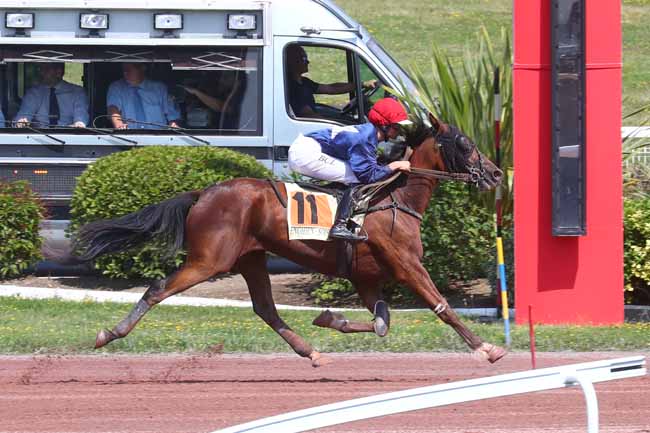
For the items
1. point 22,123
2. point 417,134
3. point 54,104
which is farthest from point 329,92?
point 417,134

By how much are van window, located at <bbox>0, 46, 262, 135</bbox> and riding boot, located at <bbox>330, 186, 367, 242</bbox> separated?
4.54 meters

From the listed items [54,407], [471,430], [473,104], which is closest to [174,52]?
[473,104]

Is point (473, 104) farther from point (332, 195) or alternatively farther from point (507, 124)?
point (332, 195)

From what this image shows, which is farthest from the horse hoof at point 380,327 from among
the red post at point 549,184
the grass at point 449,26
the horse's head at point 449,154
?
the grass at point 449,26

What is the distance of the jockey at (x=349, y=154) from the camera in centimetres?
752

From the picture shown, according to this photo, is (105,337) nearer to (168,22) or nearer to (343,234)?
(343,234)

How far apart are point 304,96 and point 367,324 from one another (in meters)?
4.70

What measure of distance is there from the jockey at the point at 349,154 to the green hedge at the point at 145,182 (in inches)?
145

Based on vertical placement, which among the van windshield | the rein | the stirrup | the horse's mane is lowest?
the stirrup

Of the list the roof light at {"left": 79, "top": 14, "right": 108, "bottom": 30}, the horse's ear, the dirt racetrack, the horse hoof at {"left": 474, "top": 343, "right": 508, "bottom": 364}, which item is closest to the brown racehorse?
the horse's ear

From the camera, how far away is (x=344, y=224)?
7.46 metres

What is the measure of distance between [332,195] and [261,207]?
50 centimetres

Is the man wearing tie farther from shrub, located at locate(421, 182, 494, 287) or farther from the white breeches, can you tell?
the white breeches

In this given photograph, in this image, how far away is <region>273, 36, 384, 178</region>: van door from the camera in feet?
38.3
